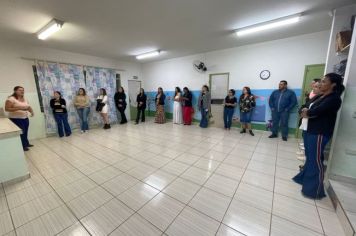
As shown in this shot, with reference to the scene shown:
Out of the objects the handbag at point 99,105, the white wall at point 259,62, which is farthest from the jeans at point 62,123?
the white wall at point 259,62

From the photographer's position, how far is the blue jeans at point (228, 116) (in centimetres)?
487

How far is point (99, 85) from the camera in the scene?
556cm

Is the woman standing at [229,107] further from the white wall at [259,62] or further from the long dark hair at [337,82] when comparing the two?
the long dark hair at [337,82]

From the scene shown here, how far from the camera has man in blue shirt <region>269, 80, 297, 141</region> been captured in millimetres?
3914

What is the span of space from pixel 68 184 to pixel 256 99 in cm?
494

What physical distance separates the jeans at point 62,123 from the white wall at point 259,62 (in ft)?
13.2

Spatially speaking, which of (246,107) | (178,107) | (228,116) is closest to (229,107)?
(228,116)

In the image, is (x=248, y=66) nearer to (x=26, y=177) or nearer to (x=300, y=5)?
(x=300, y=5)

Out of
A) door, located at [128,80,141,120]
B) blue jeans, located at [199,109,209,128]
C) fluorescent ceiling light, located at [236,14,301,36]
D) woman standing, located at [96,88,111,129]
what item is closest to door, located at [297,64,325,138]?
fluorescent ceiling light, located at [236,14,301,36]

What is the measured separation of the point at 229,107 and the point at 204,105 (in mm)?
883

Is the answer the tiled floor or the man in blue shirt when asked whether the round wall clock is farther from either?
the tiled floor

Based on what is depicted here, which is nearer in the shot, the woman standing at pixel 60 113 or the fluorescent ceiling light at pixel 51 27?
the fluorescent ceiling light at pixel 51 27

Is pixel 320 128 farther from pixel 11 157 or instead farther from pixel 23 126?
pixel 23 126

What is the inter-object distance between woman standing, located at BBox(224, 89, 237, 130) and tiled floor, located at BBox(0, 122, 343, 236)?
168 cm
